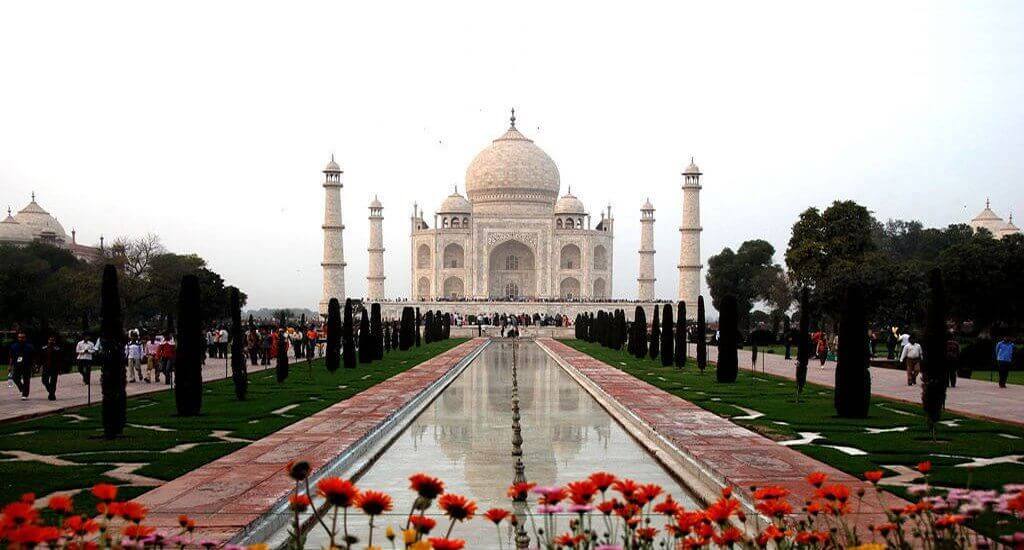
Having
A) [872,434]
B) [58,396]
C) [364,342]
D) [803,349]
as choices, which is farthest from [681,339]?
[58,396]

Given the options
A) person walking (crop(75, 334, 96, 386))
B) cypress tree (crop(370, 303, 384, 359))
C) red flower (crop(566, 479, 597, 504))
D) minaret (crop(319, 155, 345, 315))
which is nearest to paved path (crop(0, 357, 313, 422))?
person walking (crop(75, 334, 96, 386))

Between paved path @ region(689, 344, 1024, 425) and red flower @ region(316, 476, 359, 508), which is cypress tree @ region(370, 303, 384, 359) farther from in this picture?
red flower @ region(316, 476, 359, 508)

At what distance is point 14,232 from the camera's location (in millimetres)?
49000

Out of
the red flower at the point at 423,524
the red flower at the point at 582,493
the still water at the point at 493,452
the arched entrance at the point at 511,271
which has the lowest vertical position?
the still water at the point at 493,452

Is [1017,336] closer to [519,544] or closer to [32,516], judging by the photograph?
[519,544]

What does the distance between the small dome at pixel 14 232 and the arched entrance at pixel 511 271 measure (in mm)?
22802

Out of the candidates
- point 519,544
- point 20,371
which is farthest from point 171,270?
point 519,544

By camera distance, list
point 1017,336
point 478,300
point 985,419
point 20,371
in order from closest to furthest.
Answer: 1. point 985,419
2. point 20,371
3. point 1017,336
4. point 478,300

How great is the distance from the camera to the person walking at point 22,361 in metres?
11.5

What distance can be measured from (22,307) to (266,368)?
14.7 meters

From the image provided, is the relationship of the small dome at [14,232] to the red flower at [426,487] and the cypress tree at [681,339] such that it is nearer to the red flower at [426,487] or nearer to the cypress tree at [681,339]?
the cypress tree at [681,339]

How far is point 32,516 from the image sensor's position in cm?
201

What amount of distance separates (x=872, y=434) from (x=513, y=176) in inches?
1663

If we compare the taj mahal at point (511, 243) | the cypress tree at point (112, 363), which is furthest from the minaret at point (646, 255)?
the cypress tree at point (112, 363)
